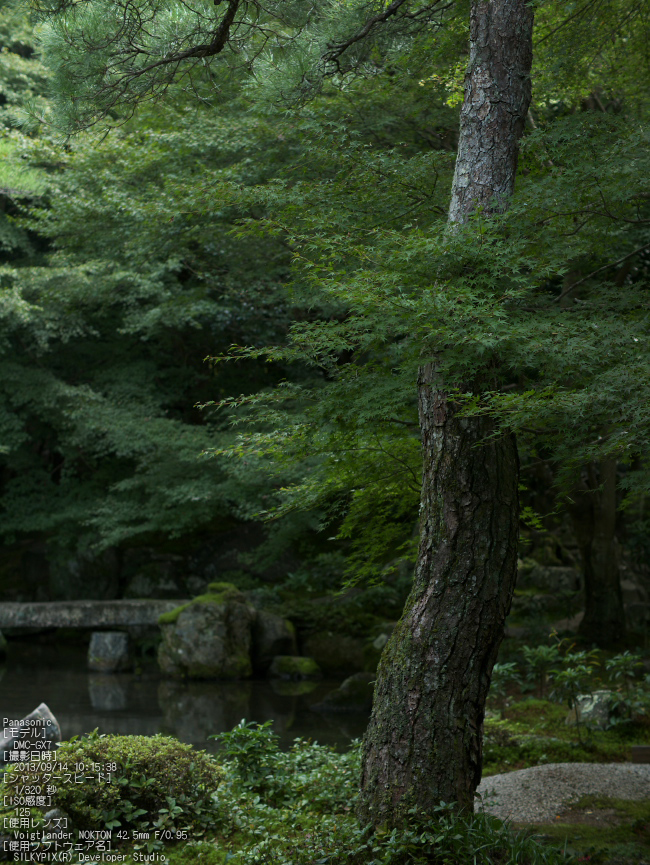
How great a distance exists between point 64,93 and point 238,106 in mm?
4938

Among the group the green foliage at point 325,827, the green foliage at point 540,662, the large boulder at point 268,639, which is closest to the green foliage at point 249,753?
the green foliage at point 325,827

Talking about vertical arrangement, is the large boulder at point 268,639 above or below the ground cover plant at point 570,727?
above

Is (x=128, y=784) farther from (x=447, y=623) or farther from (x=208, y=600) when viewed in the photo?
(x=208, y=600)

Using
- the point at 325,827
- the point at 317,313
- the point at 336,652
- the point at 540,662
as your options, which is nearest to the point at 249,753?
the point at 325,827

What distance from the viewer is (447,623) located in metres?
4.10

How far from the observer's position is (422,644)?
413cm

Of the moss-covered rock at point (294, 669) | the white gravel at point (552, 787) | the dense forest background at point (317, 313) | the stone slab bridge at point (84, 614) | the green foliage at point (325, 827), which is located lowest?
the white gravel at point (552, 787)

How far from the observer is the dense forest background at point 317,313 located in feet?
12.4

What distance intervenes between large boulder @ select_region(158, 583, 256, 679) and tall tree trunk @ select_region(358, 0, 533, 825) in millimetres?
8555

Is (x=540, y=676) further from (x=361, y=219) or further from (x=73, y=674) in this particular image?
(x=73, y=674)

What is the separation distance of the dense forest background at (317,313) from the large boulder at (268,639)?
1382 mm

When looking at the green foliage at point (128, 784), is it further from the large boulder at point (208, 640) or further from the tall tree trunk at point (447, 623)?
the large boulder at point (208, 640)

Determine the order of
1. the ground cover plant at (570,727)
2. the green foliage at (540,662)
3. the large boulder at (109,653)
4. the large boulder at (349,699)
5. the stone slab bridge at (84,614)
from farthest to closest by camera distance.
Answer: the stone slab bridge at (84,614)
the large boulder at (109,653)
the large boulder at (349,699)
the green foliage at (540,662)
the ground cover plant at (570,727)

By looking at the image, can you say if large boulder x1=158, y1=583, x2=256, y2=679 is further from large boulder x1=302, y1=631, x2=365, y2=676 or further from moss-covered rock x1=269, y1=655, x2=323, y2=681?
large boulder x1=302, y1=631, x2=365, y2=676
